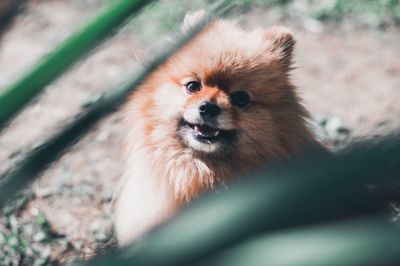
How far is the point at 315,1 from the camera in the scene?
5.64 metres

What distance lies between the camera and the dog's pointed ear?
3318mm

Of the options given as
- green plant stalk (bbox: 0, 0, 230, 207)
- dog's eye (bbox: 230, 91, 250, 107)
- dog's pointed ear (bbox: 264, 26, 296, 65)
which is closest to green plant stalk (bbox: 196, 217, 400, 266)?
green plant stalk (bbox: 0, 0, 230, 207)

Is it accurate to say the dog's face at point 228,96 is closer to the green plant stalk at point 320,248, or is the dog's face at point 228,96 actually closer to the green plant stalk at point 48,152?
the green plant stalk at point 48,152

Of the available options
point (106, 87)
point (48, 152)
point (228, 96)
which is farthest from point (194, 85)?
point (48, 152)

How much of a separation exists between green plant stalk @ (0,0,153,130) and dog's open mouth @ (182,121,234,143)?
1.79 metres

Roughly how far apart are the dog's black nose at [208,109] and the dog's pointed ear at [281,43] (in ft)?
1.52

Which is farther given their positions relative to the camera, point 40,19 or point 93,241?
point 40,19

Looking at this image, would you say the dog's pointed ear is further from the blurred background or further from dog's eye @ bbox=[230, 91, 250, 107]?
the blurred background

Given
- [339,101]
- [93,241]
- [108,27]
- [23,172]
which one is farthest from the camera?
[339,101]

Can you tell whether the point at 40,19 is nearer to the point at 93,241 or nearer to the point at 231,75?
the point at 93,241

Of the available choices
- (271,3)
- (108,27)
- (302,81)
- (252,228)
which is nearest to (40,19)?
(271,3)

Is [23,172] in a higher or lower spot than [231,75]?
lower

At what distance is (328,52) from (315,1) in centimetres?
59

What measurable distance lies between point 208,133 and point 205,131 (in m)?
0.02
